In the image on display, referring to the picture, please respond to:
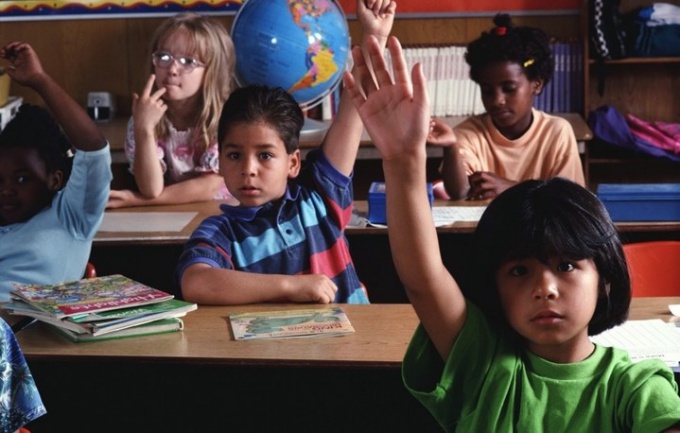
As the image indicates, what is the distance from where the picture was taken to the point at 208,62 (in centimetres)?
381

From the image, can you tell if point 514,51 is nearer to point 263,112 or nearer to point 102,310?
point 263,112

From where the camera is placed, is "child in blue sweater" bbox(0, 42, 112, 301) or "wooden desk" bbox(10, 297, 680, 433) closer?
"wooden desk" bbox(10, 297, 680, 433)

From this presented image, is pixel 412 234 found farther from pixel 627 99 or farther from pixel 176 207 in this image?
pixel 627 99

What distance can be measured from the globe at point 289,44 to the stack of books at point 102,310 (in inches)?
86.5

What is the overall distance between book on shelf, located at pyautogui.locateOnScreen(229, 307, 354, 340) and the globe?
2221 millimetres

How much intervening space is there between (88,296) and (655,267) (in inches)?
48.3

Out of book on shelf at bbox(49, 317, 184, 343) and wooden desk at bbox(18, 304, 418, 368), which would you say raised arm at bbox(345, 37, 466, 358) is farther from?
book on shelf at bbox(49, 317, 184, 343)

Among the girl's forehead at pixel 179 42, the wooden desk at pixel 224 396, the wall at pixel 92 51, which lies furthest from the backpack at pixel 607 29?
the wooden desk at pixel 224 396

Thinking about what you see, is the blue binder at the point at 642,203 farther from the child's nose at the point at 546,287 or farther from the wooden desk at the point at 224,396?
the child's nose at the point at 546,287

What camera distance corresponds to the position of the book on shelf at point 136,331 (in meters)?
1.99

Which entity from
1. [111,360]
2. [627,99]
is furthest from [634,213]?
[627,99]

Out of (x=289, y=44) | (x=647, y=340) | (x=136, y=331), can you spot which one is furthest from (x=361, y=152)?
(x=647, y=340)

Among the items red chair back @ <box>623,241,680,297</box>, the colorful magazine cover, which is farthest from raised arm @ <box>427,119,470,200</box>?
the colorful magazine cover

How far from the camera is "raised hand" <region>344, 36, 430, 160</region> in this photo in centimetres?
A: 129
